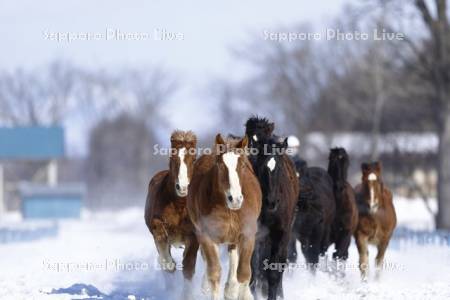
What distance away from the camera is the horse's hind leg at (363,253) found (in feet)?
54.7

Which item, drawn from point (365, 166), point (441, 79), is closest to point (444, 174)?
point (441, 79)

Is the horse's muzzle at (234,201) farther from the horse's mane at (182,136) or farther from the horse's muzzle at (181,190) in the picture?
→ the horse's mane at (182,136)

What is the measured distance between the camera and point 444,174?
109 feet

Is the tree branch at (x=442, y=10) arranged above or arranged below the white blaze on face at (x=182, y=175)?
above

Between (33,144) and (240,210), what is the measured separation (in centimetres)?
4243

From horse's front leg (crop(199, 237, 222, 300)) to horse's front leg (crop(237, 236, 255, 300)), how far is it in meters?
0.24

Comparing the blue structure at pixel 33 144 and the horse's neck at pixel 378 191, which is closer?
the horse's neck at pixel 378 191

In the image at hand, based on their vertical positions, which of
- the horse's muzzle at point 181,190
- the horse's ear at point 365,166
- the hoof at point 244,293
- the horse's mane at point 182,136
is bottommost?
the hoof at point 244,293

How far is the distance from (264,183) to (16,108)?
249 ft

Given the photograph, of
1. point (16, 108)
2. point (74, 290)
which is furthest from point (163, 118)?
point (74, 290)

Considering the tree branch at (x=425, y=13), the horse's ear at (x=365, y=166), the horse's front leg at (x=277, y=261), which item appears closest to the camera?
the horse's front leg at (x=277, y=261)

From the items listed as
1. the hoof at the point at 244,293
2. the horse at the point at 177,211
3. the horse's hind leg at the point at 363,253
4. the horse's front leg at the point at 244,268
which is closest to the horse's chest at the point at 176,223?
the horse at the point at 177,211

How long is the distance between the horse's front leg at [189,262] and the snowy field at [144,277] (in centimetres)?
37

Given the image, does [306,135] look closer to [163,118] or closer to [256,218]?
[163,118]
